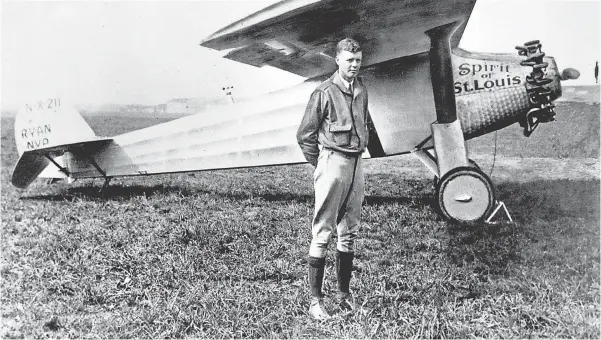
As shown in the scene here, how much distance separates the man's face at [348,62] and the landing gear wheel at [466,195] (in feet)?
8.06

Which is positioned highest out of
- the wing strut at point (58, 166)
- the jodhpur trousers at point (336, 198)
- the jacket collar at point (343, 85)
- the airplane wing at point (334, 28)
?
the airplane wing at point (334, 28)

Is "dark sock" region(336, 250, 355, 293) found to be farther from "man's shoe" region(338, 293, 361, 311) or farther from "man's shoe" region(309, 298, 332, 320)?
"man's shoe" region(309, 298, 332, 320)

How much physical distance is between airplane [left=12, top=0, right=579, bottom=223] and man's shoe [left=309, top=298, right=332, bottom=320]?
2.14 m

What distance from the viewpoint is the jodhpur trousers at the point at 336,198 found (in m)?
2.97

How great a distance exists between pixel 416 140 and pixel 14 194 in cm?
675

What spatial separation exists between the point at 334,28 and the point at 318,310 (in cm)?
271

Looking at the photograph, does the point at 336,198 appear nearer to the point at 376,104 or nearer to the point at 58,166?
the point at 376,104

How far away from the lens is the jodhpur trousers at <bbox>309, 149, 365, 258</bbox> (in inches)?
117

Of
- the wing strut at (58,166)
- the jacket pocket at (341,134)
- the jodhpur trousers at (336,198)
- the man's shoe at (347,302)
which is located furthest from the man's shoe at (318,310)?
the wing strut at (58,166)

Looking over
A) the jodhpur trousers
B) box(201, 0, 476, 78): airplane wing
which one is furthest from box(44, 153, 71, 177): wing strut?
the jodhpur trousers

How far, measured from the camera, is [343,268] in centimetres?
312

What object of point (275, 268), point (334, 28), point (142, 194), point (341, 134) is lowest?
point (142, 194)

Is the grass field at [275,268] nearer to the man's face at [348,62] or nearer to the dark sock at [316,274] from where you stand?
the dark sock at [316,274]

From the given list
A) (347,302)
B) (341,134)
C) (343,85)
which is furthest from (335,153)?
(347,302)
